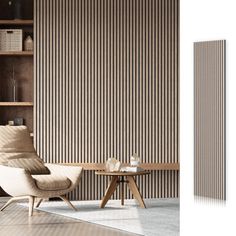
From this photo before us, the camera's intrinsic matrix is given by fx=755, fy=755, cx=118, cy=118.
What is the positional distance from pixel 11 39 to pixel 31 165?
200cm

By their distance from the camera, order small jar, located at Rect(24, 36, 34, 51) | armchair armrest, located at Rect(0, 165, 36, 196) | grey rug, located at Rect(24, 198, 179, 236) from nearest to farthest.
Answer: grey rug, located at Rect(24, 198, 179, 236), armchair armrest, located at Rect(0, 165, 36, 196), small jar, located at Rect(24, 36, 34, 51)

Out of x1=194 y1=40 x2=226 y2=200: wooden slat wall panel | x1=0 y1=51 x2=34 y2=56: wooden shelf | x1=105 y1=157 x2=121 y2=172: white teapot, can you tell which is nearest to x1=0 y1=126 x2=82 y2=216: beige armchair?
x1=105 y1=157 x2=121 y2=172: white teapot

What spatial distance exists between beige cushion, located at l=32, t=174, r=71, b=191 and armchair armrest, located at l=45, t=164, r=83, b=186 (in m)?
0.10

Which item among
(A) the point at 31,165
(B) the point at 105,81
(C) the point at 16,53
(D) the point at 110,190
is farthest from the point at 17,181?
(C) the point at 16,53

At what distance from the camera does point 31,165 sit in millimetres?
8742

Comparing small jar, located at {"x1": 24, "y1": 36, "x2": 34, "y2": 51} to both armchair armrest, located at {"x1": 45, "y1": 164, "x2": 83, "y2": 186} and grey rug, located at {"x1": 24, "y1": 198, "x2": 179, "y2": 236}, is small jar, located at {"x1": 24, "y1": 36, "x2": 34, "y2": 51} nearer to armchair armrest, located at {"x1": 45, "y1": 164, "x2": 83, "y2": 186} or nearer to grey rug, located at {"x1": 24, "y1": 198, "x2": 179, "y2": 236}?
armchair armrest, located at {"x1": 45, "y1": 164, "x2": 83, "y2": 186}

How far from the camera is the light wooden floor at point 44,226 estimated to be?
6.86 metres

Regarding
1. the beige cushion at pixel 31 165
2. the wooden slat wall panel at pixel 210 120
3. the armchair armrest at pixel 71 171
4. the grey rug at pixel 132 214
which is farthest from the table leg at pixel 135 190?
the wooden slat wall panel at pixel 210 120

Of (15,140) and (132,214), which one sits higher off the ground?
(15,140)

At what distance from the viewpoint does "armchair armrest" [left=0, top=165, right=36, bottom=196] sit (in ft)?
26.5

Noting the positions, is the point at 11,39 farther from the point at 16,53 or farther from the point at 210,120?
the point at 210,120

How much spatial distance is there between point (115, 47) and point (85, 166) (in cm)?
157

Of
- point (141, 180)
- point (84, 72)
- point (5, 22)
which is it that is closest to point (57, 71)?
point (84, 72)

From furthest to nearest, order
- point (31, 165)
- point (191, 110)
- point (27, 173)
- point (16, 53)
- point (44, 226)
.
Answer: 1. point (16, 53)
2. point (31, 165)
3. point (27, 173)
4. point (44, 226)
5. point (191, 110)
